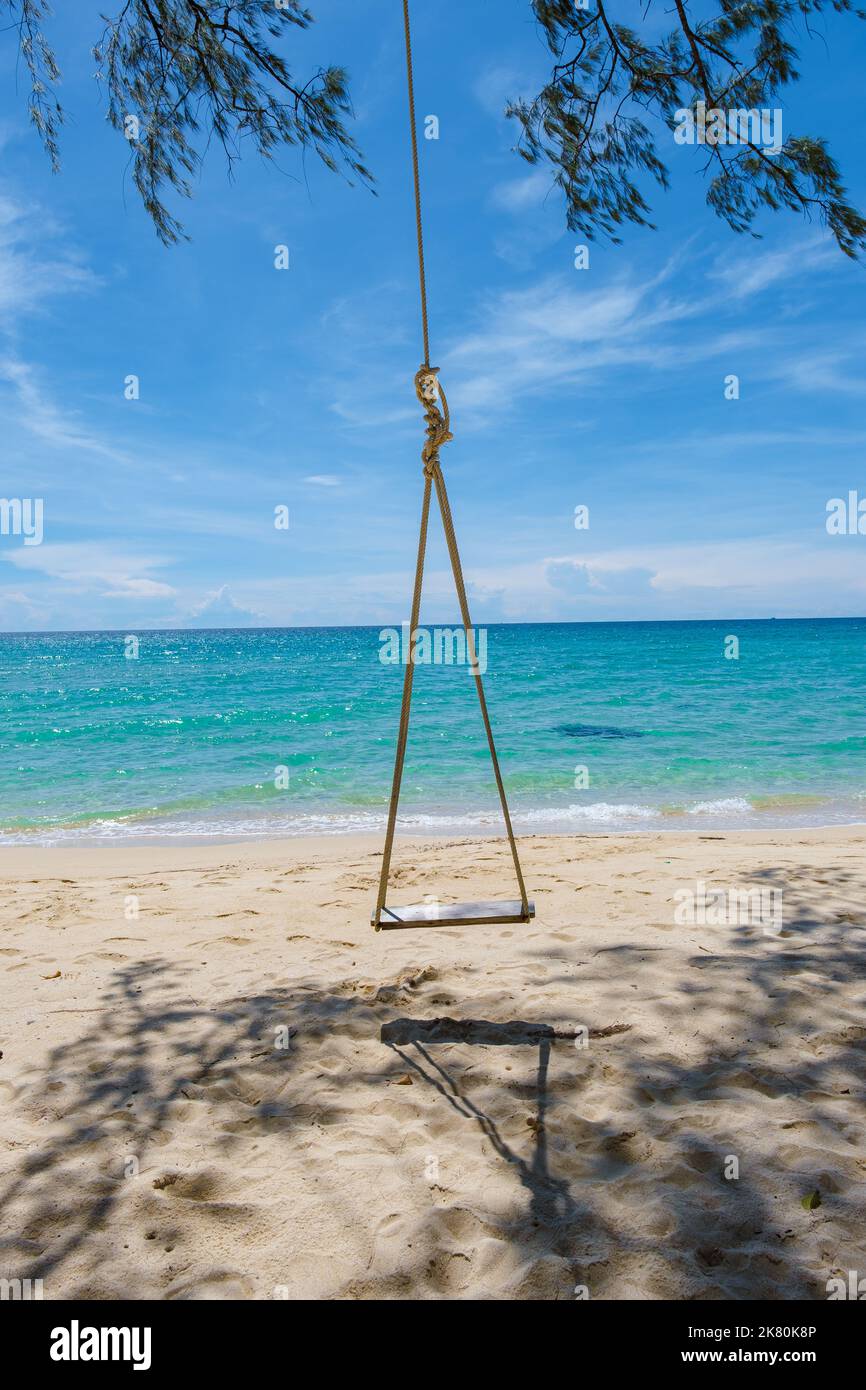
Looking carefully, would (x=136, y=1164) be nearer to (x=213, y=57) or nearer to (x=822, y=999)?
(x=822, y=999)

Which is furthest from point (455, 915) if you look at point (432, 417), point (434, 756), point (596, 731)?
point (596, 731)

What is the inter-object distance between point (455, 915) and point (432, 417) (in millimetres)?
1762

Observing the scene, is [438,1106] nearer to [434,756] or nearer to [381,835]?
[381,835]

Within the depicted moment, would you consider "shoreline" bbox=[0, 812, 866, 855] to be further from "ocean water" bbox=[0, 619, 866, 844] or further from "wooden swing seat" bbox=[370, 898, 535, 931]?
"wooden swing seat" bbox=[370, 898, 535, 931]

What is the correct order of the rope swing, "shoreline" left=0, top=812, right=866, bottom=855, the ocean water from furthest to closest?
1. the ocean water
2. "shoreline" left=0, top=812, right=866, bottom=855
3. the rope swing

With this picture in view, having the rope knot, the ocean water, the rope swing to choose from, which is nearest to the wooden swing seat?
the rope swing

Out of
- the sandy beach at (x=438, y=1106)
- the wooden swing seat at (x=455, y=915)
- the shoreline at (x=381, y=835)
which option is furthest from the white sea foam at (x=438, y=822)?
the wooden swing seat at (x=455, y=915)

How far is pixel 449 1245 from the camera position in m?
1.79

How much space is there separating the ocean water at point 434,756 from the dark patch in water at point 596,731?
0.11 meters

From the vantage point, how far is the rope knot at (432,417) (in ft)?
9.32

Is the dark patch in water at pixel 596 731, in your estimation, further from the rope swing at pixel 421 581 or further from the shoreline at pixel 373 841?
the rope swing at pixel 421 581

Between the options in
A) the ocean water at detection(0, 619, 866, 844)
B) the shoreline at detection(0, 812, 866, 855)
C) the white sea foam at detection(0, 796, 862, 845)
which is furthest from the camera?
the ocean water at detection(0, 619, 866, 844)

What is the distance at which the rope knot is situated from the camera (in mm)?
2842

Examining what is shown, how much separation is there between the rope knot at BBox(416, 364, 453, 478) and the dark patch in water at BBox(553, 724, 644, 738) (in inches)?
487
